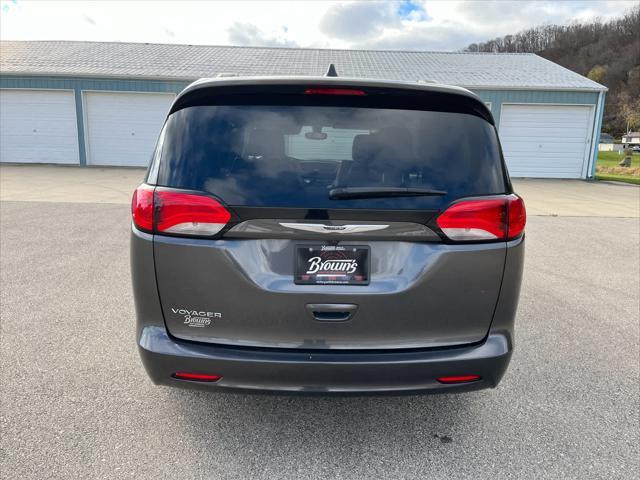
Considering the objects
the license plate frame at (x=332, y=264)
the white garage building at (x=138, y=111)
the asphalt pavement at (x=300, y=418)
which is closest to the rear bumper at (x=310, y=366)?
the license plate frame at (x=332, y=264)

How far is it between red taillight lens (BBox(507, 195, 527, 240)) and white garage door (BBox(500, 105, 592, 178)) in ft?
54.8

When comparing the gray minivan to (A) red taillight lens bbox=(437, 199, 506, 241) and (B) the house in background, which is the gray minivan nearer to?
(A) red taillight lens bbox=(437, 199, 506, 241)

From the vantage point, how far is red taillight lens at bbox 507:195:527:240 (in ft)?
7.03

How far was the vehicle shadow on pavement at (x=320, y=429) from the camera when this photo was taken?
231 centimetres

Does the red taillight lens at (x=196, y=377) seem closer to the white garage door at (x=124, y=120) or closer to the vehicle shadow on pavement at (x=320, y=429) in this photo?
the vehicle shadow on pavement at (x=320, y=429)

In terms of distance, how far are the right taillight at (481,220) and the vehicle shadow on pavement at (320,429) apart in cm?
83

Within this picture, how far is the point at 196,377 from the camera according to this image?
6.93 feet

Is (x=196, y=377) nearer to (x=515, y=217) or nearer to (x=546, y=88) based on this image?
(x=515, y=217)

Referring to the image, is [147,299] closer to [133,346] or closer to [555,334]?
[133,346]

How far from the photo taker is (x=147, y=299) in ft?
6.96

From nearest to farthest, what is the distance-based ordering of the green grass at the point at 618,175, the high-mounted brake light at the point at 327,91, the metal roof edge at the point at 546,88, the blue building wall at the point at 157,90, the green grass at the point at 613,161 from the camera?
the high-mounted brake light at the point at 327,91 → the metal roof edge at the point at 546,88 → the blue building wall at the point at 157,90 → the green grass at the point at 618,175 → the green grass at the point at 613,161

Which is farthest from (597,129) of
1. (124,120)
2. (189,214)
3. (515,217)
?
(189,214)

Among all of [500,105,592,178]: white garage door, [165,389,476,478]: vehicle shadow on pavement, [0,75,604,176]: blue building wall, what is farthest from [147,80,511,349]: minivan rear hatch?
[0,75,604,176]: blue building wall

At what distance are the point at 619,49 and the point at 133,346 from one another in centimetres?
9907
